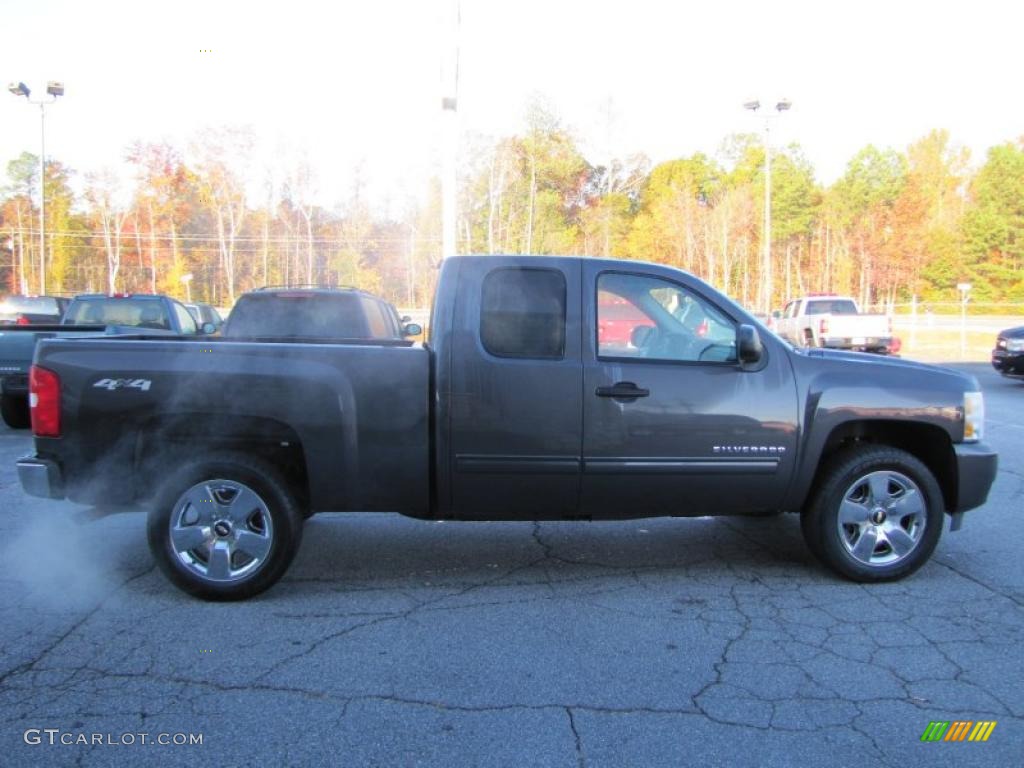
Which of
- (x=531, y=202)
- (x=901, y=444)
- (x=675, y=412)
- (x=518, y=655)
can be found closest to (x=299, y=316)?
(x=675, y=412)

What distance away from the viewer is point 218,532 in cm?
447

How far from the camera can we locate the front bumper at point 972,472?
4820 millimetres

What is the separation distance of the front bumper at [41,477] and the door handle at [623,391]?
295 centimetres

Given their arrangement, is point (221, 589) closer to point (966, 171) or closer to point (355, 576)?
point (355, 576)

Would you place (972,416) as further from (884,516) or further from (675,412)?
(675,412)

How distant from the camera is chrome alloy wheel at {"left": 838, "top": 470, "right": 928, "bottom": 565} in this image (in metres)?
4.80

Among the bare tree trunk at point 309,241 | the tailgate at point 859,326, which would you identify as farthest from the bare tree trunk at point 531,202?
the tailgate at point 859,326

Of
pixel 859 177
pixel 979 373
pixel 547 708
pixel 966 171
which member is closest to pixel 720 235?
pixel 979 373

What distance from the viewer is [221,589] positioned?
443 cm

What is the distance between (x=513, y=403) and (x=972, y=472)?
2.74 meters

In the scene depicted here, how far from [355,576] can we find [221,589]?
83 centimetres

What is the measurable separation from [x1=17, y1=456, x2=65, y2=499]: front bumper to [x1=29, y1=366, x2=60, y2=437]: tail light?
169 millimetres

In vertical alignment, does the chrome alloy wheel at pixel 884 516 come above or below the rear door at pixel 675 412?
below

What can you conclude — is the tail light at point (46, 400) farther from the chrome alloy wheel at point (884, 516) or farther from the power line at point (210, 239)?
the power line at point (210, 239)
